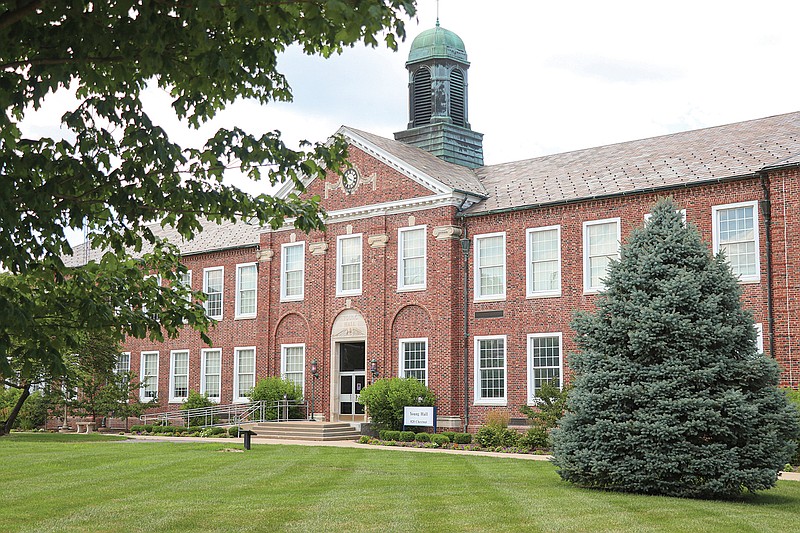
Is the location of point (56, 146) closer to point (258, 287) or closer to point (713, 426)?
point (713, 426)

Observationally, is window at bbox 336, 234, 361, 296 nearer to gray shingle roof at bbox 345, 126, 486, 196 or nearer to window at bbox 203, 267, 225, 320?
gray shingle roof at bbox 345, 126, 486, 196

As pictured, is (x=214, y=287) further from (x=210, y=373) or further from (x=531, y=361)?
(x=531, y=361)

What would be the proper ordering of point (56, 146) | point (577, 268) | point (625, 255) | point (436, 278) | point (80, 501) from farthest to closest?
point (436, 278) → point (577, 268) → point (625, 255) → point (80, 501) → point (56, 146)

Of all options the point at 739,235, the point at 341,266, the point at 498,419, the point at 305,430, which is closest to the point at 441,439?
the point at 498,419

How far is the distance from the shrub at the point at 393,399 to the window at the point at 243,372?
8168mm

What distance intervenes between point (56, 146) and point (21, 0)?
1.92 meters

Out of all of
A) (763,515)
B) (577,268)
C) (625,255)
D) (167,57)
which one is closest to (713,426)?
(763,515)

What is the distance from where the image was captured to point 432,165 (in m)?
35.0

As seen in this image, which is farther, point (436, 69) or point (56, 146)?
point (436, 69)

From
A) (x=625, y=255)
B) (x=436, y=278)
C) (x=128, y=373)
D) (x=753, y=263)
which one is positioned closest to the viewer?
(x=625, y=255)

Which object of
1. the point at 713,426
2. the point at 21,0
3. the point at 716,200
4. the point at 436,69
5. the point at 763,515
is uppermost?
the point at 436,69

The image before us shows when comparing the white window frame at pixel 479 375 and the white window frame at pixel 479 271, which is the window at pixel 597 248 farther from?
the white window frame at pixel 479 375

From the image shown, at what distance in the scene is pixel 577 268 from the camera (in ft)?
95.7

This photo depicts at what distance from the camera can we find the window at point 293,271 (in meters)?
36.3
